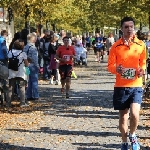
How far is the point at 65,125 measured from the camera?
32.4 ft

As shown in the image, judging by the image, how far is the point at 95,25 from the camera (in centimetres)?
6031

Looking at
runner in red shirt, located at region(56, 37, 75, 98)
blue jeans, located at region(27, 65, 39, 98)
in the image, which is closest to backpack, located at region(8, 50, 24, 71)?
blue jeans, located at region(27, 65, 39, 98)

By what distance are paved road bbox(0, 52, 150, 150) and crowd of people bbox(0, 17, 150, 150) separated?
56cm

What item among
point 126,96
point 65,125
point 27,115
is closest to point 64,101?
point 27,115

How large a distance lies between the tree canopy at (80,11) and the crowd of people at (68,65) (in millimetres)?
4142

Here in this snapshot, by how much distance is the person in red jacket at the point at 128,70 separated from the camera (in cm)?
700

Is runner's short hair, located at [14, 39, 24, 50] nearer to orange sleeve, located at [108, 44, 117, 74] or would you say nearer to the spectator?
the spectator

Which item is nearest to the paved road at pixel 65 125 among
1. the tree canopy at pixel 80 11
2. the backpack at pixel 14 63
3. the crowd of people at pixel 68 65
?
the crowd of people at pixel 68 65

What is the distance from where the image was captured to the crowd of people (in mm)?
7047

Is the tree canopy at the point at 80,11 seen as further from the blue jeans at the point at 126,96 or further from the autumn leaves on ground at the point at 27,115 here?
the blue jeans at the point at 126,96

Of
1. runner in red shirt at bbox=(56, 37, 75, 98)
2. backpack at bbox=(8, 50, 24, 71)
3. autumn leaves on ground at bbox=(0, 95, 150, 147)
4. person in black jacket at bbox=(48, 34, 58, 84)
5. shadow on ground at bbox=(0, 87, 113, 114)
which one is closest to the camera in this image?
autumn leaves on ground at bbox=(0, 95, 150, 147)

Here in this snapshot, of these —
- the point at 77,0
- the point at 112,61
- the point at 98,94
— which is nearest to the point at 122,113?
the point at 112,61

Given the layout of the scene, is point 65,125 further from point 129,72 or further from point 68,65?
point 68,65

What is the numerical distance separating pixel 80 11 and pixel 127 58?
45.3 meters
